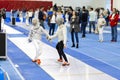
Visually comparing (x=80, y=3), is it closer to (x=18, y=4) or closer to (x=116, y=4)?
(x=18, y=4)

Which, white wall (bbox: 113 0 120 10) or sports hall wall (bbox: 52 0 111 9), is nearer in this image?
white wall (bbox: 113 0 120 10)

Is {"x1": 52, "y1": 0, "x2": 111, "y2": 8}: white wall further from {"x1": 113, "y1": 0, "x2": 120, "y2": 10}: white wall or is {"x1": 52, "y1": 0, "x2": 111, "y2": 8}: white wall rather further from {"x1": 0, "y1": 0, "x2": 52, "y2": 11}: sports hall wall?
{"x1": 113, "y1": 0, "x2": 120, "y2": 10}: white wall

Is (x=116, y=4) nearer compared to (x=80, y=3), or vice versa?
(x=116, y=4)

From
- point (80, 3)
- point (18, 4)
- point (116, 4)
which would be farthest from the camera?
point (80, 3)

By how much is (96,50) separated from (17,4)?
113ft

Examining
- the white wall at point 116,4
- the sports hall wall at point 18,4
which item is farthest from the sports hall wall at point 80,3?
the white wall at point 116,4

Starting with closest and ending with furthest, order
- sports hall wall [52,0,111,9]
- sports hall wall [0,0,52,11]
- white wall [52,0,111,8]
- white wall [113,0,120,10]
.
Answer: white wall [113,0,120,10] < sports hall wall [0,0,52,11] < sports hall wall [52,0,111,9] < white wall [52,0,111,8]

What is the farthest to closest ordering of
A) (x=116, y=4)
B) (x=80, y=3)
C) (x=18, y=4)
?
(x=80, y=3) → (x=18, y=4) → (x=116, y=4)

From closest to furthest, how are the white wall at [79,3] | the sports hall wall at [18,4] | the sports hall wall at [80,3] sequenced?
the sports hall wall at [18,4] < the sports hall wall at [80,3] < the white wall at [79,3]

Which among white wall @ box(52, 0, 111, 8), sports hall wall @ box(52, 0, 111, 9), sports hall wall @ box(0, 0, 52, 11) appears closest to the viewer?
sports hall wall @ box(0, 0, 52, 11)

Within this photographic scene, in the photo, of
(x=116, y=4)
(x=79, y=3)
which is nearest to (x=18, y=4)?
(x=79, y=3)

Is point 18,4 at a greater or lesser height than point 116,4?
greater

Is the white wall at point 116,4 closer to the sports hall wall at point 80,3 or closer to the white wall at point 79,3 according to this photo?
the sports hall wall at point 80,3

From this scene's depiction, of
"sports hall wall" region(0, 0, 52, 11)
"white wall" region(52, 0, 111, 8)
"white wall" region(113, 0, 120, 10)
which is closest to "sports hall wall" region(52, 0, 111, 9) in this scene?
"white wall" region(52, 0, 111, 8)
